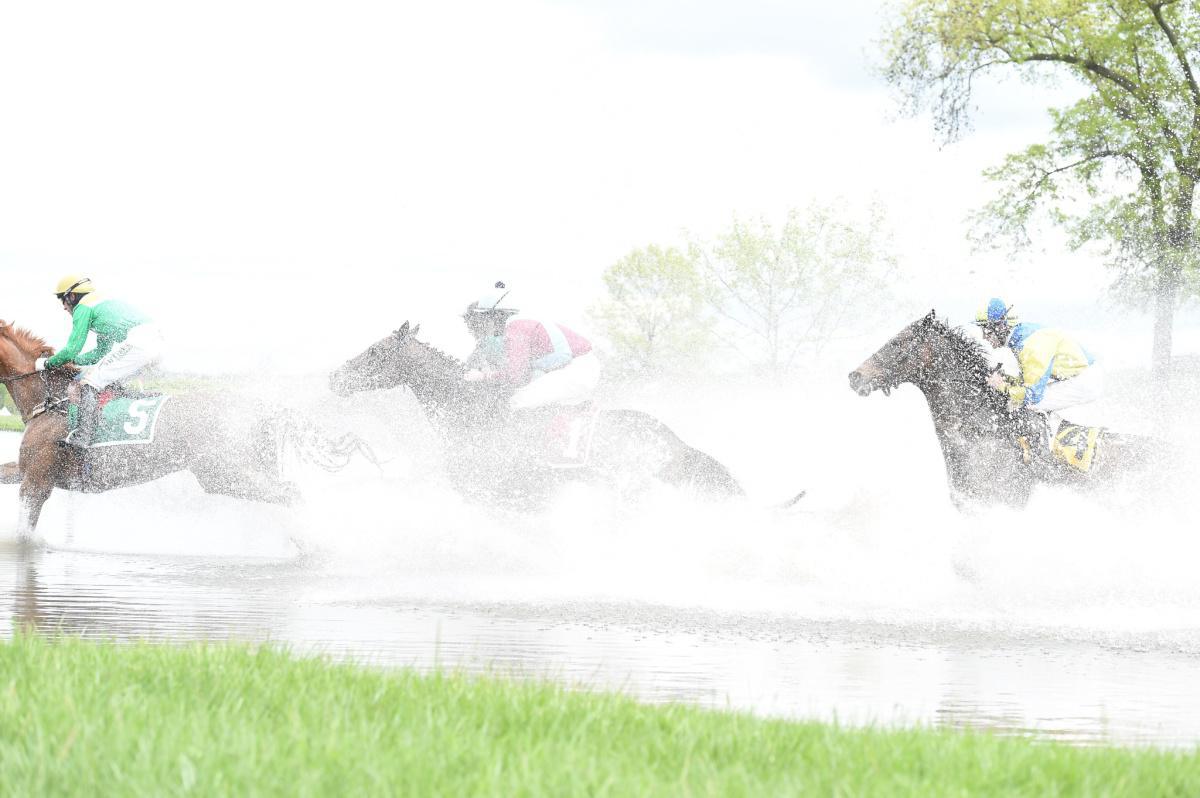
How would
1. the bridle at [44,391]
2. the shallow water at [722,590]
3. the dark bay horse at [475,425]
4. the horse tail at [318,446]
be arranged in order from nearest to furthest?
1. the shallow water at [722,590]
2. the dark bay horse at [475,425]
3. the horse tail at [318,446]
4. the bridle at [44,391]

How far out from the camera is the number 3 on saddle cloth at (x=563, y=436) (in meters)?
13.6

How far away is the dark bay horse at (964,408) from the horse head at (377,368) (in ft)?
14.1

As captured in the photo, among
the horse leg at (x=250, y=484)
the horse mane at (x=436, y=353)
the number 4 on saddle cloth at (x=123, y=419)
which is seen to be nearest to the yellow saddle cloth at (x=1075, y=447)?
the horse mane at (x=436, y=353)

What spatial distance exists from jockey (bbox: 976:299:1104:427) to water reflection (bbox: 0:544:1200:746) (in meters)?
3.54

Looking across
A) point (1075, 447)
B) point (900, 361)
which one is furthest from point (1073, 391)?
point (900, 361)

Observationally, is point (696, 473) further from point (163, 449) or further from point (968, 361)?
point (163, 449)

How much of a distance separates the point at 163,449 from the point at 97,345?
1318mm

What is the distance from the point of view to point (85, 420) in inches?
585

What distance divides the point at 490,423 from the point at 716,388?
124 feet

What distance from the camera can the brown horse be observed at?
14.8 m

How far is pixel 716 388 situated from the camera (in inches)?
2002

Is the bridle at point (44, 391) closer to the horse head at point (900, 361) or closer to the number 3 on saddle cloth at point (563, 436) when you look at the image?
the number 3 on saddle cloth at point (563, 436)

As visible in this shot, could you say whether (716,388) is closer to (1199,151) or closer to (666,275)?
(666,275)

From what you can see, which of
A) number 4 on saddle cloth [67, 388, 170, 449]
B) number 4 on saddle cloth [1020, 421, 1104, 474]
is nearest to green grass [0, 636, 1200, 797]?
number 4 on saddle cloth [1020, 421, 1104, 474]
